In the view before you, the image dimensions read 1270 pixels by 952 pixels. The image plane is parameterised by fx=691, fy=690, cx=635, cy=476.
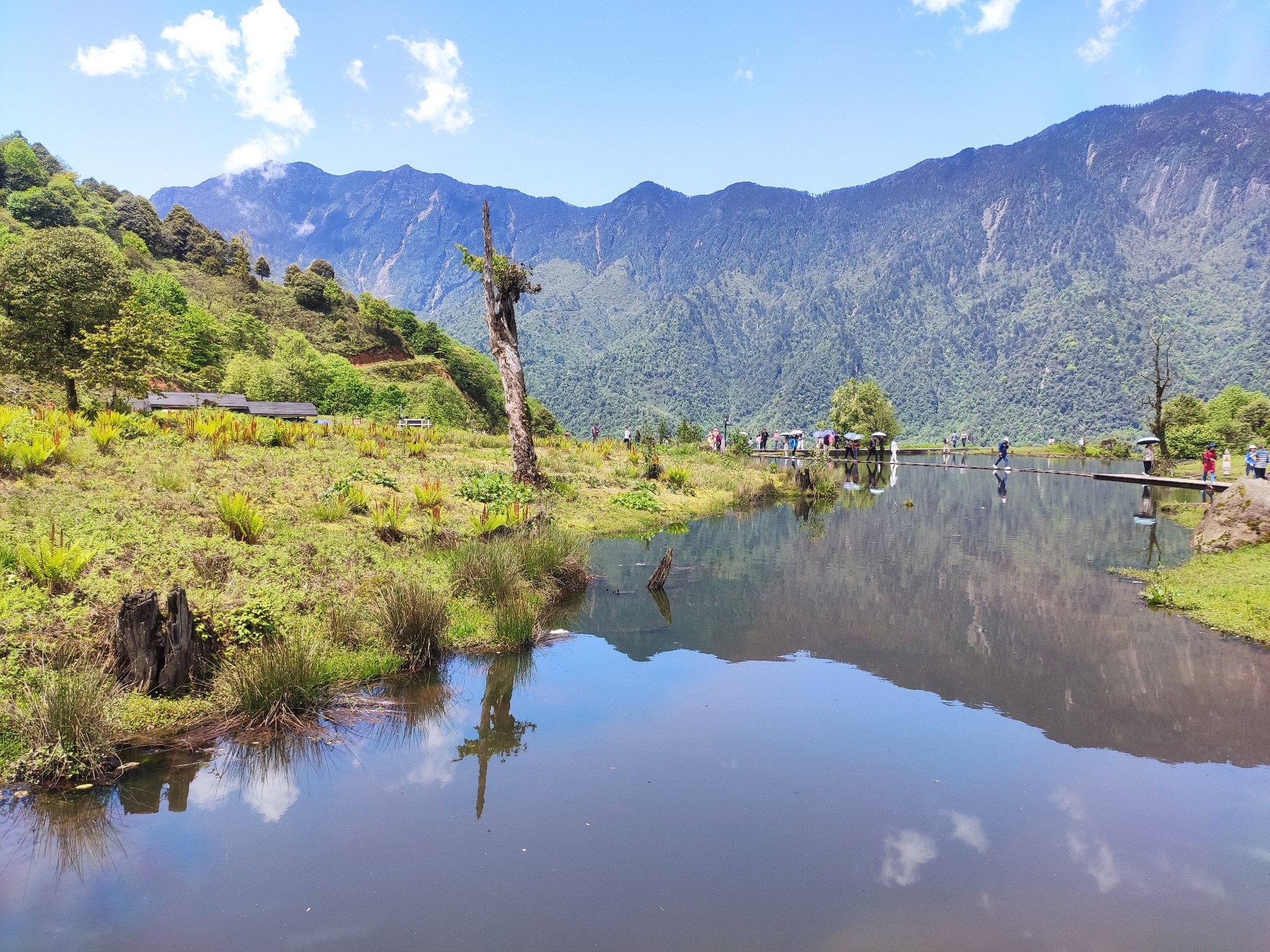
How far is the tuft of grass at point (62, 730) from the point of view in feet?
18.4

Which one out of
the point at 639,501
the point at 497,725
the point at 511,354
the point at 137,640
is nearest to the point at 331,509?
the point at 137,640

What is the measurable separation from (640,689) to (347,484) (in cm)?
864

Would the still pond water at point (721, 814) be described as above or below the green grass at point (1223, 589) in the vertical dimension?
below

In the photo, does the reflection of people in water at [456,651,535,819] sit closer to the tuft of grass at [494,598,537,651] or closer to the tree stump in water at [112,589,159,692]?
the tuft of grass at [494,598,537,651]

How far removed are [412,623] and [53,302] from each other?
17.6 m

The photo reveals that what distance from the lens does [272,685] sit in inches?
275

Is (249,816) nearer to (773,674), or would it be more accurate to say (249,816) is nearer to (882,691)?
(773,674)

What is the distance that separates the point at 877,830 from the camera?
546 centimetres

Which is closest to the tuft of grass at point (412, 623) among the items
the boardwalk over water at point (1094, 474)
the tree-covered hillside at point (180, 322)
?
the tree-covered hillside at point (180, 322)

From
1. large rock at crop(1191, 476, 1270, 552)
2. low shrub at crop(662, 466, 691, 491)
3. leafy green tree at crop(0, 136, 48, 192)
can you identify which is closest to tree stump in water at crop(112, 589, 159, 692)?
large rock at crop(1191, 476, 1270, 552)

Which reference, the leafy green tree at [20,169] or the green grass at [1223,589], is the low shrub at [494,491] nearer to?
the green grass at [1223,589]

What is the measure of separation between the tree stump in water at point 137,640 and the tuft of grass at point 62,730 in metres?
0.84

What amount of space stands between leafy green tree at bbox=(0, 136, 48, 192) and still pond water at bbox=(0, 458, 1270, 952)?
105515mm

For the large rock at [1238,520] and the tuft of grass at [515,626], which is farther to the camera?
the large rock at [1238,520]
